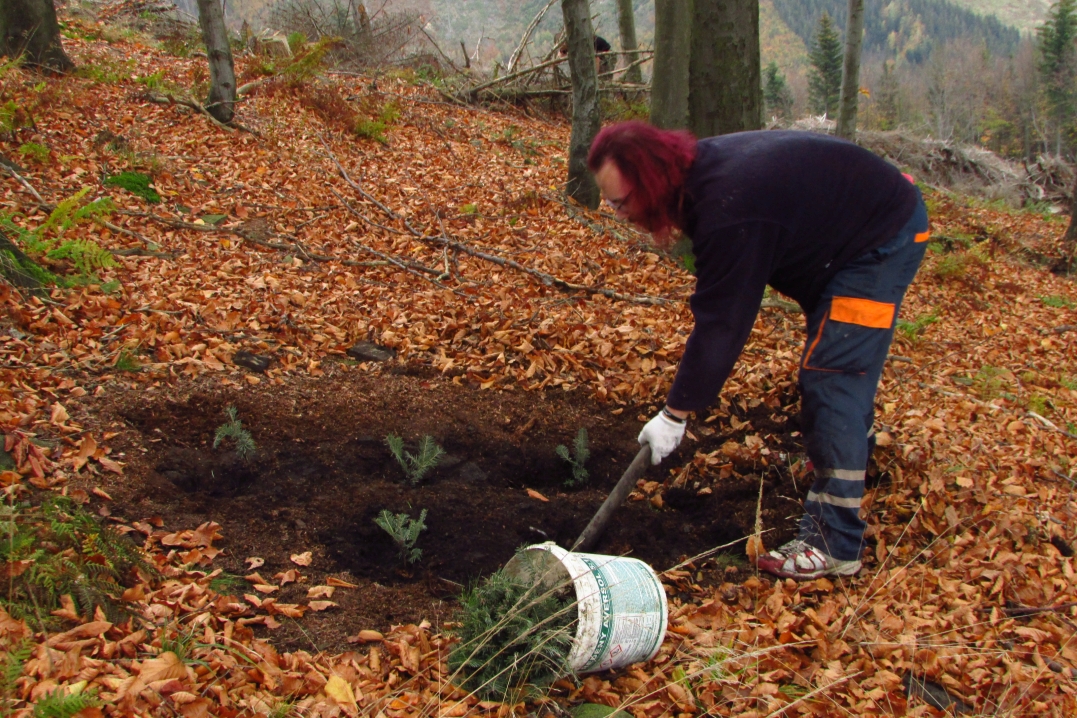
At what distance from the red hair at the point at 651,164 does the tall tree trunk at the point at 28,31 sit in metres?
7.90

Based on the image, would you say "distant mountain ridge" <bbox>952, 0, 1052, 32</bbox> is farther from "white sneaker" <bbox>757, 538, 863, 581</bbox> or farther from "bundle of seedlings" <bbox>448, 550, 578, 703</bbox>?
"bundle of seedlings" <bbox>448, 550, 578, 703</bbox>

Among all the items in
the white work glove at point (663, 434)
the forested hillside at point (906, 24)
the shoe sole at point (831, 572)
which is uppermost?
the forested hillside at point (906, 24)

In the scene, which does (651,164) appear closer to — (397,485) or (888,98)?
(397,485)

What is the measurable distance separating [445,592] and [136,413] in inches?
74.2

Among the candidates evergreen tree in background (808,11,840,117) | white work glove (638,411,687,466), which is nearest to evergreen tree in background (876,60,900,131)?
evergreen tree in background (808,11,840,117)

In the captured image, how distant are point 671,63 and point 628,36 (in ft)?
24.1

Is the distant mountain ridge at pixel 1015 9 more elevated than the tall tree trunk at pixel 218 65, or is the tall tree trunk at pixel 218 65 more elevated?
the distant mountain ridge at pixel 1015 9

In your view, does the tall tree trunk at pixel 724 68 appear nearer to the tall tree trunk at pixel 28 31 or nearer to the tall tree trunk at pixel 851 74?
the tall tree trunk at pixel 851 74

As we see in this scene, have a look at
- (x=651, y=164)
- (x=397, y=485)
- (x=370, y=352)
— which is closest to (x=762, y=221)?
(x=651, y=164)

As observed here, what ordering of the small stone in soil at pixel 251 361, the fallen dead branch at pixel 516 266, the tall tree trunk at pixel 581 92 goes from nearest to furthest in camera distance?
1. the small stone in soil at pixel 251 361
2. the fallen dead branch at pixel 516 266
3. the tall tree trunk at pixel 581 92

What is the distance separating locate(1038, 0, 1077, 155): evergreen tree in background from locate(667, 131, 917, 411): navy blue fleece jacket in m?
48.1

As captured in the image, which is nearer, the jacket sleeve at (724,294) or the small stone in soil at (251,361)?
the jacket sleeve at (724,294)

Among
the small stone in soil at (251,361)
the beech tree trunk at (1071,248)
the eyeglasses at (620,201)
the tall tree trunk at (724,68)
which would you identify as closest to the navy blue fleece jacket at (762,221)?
the eyeglasses at (620,201)

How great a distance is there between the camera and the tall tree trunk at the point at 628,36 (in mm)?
12788
